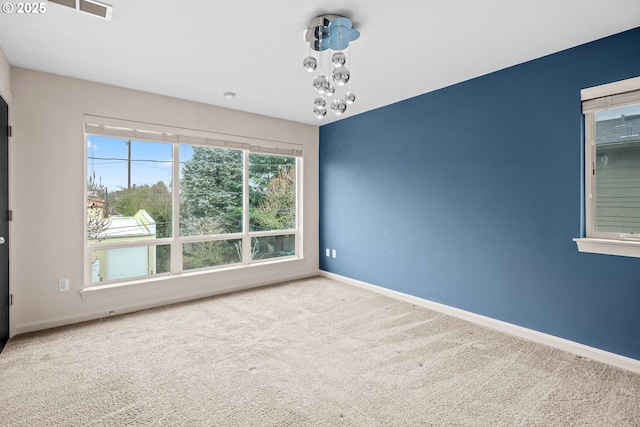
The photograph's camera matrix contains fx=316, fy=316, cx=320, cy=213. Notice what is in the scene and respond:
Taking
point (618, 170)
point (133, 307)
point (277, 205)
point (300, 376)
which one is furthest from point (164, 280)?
point (618, 170)

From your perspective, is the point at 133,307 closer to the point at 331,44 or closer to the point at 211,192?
the point at 211,192

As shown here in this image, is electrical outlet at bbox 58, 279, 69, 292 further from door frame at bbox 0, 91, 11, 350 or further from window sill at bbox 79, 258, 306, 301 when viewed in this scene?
door frame at bbox 0, 91, 11, 350

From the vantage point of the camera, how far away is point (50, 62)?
2.84m

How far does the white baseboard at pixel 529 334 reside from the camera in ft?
7.82

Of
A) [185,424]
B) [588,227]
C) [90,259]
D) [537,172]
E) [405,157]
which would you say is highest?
[405,157]

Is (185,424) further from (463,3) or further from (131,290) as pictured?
(463,3)

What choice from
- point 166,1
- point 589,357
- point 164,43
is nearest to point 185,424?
point 166,1

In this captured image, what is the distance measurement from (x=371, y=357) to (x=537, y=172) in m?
2.17

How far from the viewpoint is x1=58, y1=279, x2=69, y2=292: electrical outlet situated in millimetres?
3182

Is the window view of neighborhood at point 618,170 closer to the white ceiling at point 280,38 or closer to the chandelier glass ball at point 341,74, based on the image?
the white ceiling at point 280,38

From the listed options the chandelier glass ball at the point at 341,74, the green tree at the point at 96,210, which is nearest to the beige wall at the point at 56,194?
the green tree at the point at 96,210

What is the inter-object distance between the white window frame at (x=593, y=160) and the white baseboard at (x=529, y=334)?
785 millimetres

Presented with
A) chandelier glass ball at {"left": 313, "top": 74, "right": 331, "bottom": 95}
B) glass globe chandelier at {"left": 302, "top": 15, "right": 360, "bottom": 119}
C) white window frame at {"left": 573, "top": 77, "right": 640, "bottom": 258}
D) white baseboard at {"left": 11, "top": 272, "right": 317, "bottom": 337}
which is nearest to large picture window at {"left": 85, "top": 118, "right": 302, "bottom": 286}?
white baseboard at {"left": 11, "top": 272, "right": 317, "bottom": 337}

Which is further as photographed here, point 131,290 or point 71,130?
point 131,290
